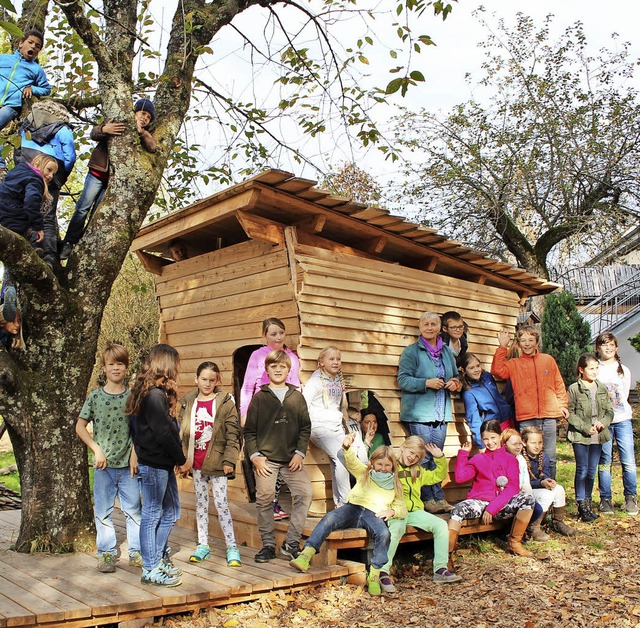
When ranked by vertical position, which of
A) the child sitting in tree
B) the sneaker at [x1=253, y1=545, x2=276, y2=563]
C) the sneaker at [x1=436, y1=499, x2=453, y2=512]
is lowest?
the sneaker at [x1=253, y1=545, x2=276, y2=563]

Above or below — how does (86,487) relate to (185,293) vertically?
below

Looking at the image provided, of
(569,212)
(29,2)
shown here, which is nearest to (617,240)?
(569,212)

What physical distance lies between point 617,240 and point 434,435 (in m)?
14.9

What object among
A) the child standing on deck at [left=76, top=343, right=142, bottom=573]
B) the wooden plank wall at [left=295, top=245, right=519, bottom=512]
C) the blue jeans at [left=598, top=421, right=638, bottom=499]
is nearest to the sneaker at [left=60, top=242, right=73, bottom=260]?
the child standing on deck at [left=76, top=343, right=142, bottom=573]

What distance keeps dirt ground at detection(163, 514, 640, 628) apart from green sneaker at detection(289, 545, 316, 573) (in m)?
0.21

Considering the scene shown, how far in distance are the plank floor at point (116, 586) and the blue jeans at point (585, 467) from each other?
136 inches

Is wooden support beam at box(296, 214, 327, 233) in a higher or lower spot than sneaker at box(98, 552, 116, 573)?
higher

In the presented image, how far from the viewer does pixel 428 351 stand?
7598mm

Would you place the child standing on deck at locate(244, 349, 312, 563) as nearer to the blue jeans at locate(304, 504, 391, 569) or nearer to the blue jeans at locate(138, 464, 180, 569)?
the blue jeans at locate(304, 504, 391, 569)

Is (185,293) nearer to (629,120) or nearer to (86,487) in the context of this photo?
(86,487)

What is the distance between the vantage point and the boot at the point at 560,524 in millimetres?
7301

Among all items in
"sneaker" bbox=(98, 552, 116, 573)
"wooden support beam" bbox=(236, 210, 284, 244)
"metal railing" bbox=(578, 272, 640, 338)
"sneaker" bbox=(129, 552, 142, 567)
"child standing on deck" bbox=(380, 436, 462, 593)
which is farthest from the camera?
"metal railing" bbox=(578, 272, 640, 338)

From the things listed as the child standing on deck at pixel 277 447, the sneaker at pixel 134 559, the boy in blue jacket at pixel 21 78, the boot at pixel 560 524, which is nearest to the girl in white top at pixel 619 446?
the boot at pixel 560 524

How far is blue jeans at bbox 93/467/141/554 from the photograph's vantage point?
534 centimetres
